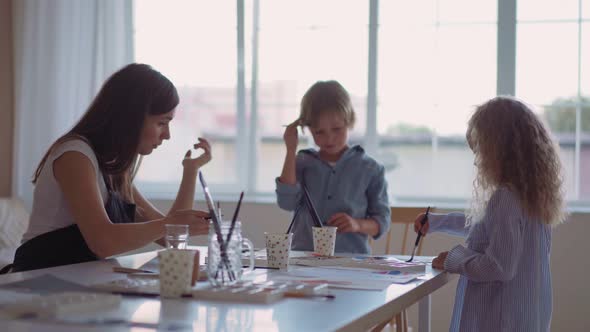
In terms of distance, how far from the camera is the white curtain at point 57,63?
477 centimetres

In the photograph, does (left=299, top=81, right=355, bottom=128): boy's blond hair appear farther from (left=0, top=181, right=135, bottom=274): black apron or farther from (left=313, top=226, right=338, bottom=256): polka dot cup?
(left=0, top=181, right=135, bottom=274): black apron

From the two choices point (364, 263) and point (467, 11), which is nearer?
point (364, 263)

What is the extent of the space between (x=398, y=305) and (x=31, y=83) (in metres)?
3.72

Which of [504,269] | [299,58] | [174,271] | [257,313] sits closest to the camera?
[257,313]

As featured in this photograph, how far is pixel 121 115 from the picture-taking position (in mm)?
2312

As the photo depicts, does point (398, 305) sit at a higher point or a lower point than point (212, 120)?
lower

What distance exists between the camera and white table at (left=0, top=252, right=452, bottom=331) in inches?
50.0

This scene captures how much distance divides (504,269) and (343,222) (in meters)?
0.76

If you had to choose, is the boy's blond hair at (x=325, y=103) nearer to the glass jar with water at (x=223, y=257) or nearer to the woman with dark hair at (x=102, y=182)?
the woman with dark hair at (x=102, y=182)

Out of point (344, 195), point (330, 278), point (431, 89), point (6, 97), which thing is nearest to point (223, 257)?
point (330, 278)

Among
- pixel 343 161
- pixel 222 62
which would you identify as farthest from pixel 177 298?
pixel 222 62

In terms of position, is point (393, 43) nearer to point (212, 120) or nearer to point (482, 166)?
point (212, 120)

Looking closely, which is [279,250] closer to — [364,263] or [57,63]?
[364,263]

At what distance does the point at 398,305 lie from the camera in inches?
65.1
